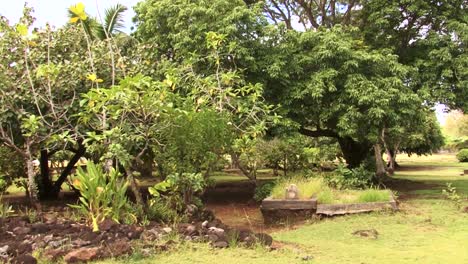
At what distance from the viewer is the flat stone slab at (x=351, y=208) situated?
917 cm

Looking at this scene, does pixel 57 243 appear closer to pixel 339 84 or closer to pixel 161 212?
pixel 161 212

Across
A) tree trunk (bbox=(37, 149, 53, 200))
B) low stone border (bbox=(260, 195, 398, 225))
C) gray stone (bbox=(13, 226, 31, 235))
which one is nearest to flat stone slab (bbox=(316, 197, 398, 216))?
low stone border (bbox=(260, 195, 398, 225))

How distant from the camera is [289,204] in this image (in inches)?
366

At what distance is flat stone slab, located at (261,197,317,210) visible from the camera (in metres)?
9.24

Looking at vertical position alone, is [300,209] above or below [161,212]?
below

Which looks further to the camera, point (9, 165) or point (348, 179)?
point (348, 179)

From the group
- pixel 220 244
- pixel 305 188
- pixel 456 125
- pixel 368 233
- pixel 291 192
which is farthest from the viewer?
pixel 456 125

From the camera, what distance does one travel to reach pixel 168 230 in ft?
19.4

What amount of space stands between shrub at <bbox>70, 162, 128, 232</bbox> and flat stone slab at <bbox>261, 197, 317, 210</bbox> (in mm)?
3642

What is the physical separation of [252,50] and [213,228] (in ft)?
20.6

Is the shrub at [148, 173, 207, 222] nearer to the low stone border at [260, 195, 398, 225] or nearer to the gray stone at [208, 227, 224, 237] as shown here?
the gray stone at [208, 227, 224, 237]

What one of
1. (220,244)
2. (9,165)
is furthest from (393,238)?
(9,165)

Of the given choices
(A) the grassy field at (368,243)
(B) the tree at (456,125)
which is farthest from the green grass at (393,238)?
(B) the tree at (456,125)

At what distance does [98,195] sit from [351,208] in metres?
5.13
